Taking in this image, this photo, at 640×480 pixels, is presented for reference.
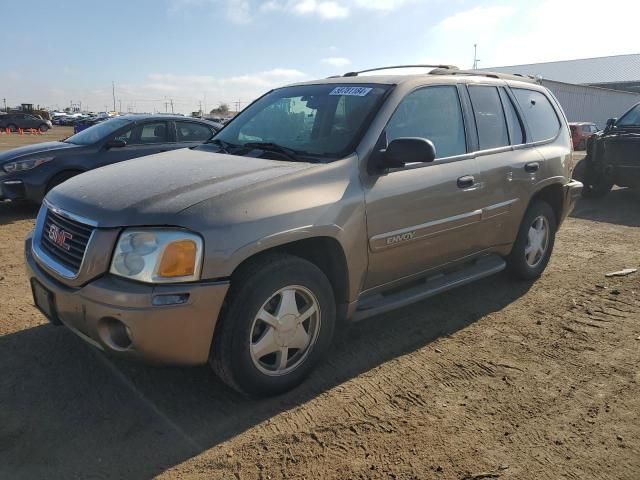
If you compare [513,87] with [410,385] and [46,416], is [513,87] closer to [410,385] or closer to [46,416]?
[410,385]

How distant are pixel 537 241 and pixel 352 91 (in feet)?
7.98

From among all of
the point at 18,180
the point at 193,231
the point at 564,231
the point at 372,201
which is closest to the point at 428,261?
the point at 372,201

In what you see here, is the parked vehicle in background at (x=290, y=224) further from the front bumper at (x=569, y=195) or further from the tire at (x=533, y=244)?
the front bumper at (x=569, y=195)

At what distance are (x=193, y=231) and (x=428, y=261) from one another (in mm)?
1863

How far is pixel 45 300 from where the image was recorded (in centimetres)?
288

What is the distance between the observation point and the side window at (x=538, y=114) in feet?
15.5

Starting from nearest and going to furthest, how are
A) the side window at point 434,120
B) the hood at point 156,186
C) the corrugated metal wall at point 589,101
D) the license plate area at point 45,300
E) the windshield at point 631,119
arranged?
the hood at point 156,186 < the license plate area at point 45,300 < the side window at point 434,120 < the windshield at point 631,119 < the corrugated metal wall at point 589,101

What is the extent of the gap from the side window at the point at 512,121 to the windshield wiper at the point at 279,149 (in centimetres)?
207

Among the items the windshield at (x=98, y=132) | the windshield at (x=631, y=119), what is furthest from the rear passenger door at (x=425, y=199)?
the windshield at (x=631, y=119)

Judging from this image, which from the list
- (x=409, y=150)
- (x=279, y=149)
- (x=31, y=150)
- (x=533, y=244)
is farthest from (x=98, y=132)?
(x=533, y=244)

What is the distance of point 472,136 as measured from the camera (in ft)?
13.3

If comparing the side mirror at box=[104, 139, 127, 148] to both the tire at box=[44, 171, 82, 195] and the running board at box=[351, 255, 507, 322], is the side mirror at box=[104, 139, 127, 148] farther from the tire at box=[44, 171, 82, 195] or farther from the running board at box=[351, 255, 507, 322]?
the running board at box=[351, 255, 507, 322]

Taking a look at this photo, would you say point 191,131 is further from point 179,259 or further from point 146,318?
point 146,318

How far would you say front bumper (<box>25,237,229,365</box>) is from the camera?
246 cm
